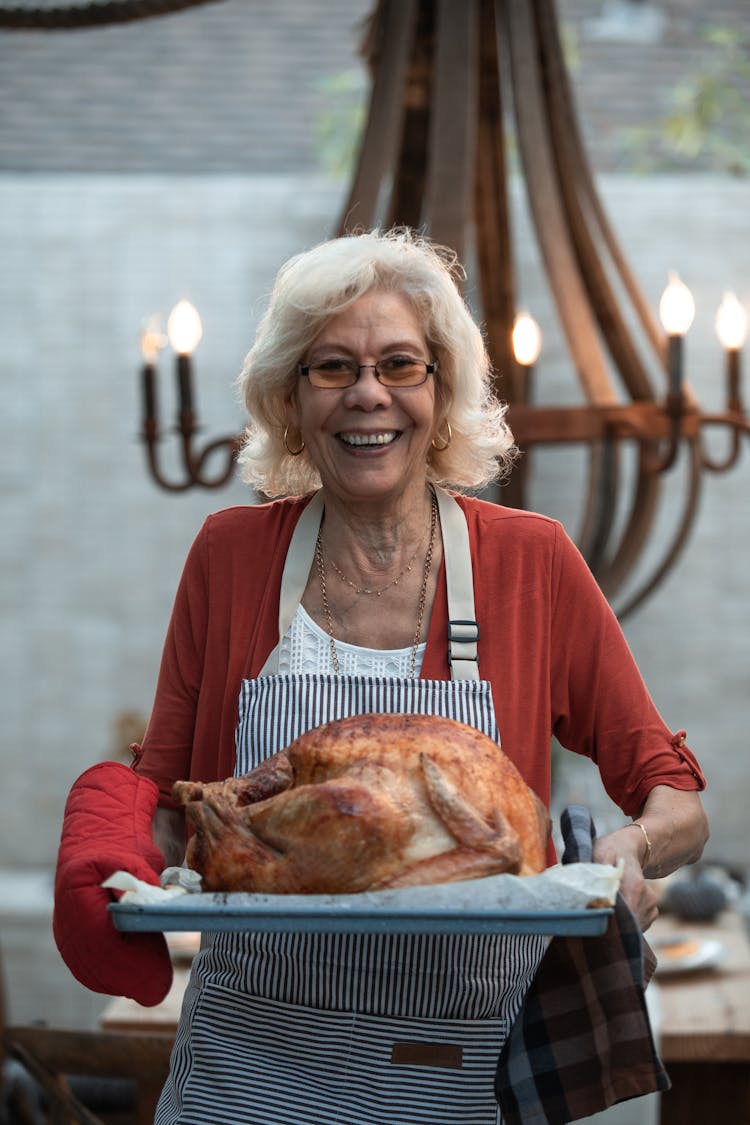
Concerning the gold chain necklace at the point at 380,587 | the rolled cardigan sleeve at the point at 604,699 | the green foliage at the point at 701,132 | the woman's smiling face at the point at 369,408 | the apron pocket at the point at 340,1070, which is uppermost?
the green foliage at the point at 701,132

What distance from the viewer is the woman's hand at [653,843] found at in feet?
4.78

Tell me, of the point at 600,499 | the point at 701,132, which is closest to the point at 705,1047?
the point at 600,499

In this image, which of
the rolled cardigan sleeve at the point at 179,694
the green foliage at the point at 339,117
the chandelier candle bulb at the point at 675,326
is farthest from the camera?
the green foliage at the point at 339,117

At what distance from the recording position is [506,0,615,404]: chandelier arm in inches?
106

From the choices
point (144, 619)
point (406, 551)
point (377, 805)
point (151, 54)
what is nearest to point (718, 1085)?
point (406, 551)

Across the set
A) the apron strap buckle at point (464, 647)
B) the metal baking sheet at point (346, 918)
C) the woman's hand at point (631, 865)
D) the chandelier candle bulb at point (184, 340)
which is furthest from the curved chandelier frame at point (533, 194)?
the metal baking sheet at point (346, 918)

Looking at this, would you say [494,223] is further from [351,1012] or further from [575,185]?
[351,1012]

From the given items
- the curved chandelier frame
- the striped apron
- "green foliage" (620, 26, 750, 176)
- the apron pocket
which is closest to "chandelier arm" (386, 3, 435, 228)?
the curved chandelier frame

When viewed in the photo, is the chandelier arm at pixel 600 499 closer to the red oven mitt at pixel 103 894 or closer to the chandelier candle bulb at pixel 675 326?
the chandelier candle bulb at pixel 675 326

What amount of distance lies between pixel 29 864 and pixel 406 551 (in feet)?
9.52

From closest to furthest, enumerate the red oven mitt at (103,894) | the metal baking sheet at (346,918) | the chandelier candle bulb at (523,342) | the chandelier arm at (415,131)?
the metal baking sheet at (346,918), the red oven mitt at (103,894), the chandelier candle bulb at (523,342), the chandelier arm at (415,131)

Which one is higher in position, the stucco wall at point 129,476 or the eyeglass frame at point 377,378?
the eyeglass frame at point 377,378

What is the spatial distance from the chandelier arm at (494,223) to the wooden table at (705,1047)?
121 cm

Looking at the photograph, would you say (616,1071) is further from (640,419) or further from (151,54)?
(151,54)
